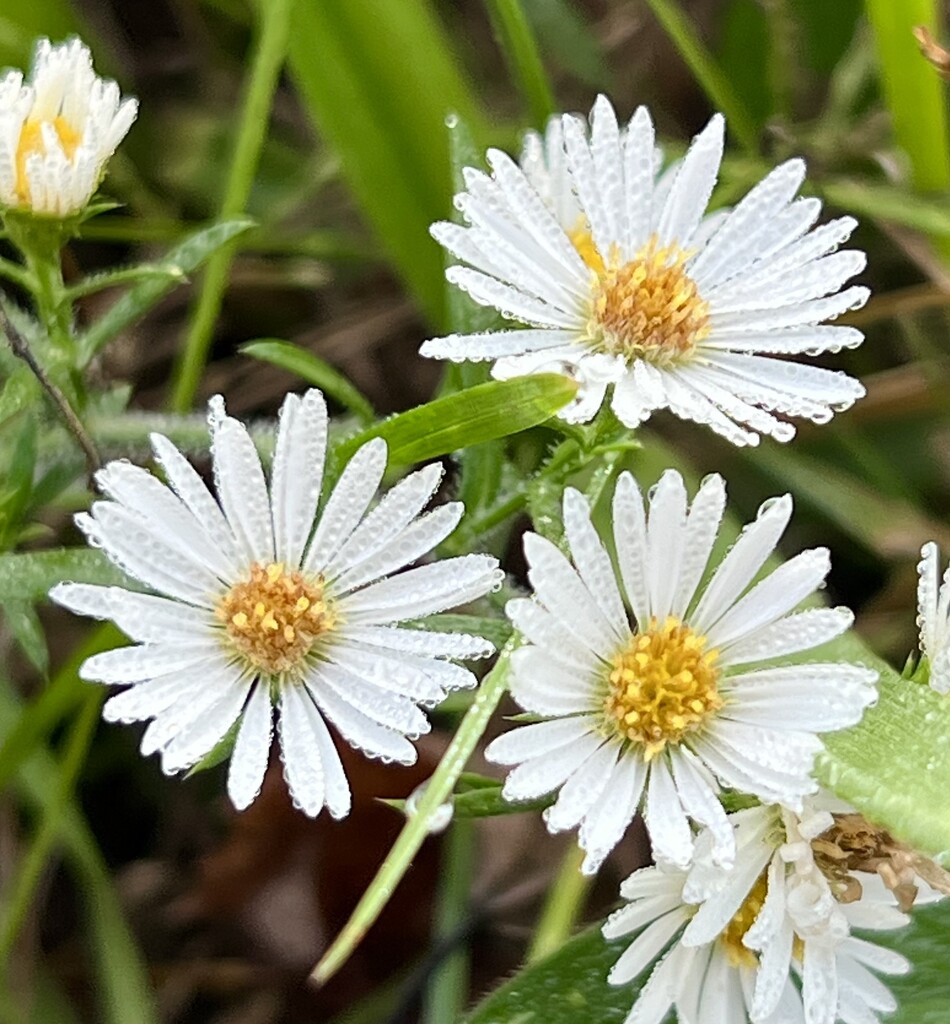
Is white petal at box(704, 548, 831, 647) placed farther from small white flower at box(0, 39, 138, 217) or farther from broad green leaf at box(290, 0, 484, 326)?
broad green leaf at box(290, 0, 484, 326)

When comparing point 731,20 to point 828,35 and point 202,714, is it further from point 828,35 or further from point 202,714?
point 202,714

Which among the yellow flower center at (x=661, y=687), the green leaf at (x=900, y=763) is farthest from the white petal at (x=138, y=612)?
the green leaf at (x=900, y=763)

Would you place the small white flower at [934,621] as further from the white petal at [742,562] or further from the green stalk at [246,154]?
the green stalk at [246,154]

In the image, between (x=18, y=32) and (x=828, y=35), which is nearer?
(x=18, y=32)

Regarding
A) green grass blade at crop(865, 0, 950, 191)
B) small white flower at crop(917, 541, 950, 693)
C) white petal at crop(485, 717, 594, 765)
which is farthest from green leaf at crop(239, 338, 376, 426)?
green grass blade at crop(865, 0, 950, 191)

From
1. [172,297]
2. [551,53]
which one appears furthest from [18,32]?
[551,53]

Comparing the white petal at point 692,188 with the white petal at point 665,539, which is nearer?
the white petal at point 665,539

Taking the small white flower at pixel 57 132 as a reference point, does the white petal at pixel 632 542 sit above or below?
below
